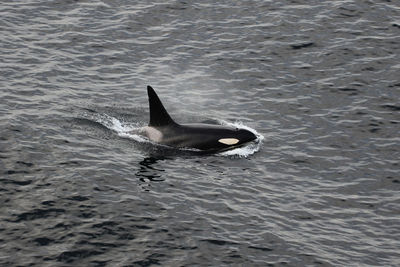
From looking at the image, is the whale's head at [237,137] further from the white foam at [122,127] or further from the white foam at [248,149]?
the white foam at [122,127]

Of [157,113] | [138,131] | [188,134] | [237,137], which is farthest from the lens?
[138,131]

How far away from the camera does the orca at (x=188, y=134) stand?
2609cm

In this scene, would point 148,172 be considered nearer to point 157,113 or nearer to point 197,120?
point 157,113

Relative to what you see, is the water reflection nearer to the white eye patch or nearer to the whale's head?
the white eye patch

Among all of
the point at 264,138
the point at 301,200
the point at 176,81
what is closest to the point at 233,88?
the point at 176,81

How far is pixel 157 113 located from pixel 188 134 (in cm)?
139

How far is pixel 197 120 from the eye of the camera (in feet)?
95.1

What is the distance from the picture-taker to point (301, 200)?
2281cm

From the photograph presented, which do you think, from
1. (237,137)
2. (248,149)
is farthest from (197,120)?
(248,149)

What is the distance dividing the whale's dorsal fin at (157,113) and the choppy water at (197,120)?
1087mm

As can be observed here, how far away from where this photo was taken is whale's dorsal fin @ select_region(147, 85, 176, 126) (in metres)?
25.9

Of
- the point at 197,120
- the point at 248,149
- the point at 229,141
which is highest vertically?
the point at 197,120

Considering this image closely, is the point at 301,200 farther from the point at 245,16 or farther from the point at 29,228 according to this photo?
the point at 245,16

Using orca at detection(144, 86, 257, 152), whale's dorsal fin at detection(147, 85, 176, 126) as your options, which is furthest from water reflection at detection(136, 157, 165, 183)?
whale's dorsal fin at detection(147, 85, 176, 126)
